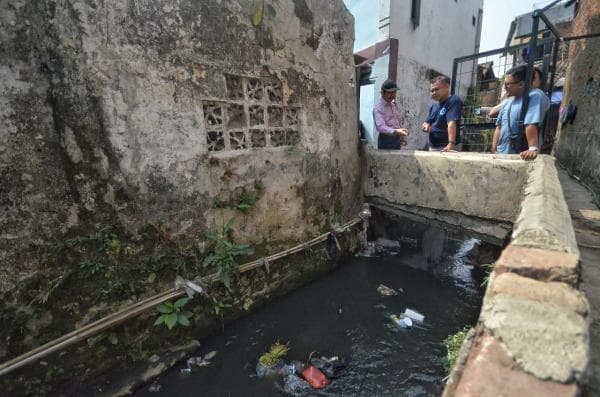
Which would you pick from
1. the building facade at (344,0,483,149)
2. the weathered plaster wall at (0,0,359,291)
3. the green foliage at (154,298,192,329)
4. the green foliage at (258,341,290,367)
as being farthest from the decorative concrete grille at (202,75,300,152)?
the building facade at (344,0,483,149)

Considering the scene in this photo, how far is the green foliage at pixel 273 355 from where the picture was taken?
2523mm

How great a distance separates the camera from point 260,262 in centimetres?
310

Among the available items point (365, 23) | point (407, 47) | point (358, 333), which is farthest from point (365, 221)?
point (365, 23)

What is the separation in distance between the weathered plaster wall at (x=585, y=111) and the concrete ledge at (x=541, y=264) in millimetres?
2957

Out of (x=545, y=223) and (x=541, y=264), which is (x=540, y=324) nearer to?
(x=541, y=264)

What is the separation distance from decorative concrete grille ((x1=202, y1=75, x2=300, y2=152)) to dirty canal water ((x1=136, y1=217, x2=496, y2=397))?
1.84 metres

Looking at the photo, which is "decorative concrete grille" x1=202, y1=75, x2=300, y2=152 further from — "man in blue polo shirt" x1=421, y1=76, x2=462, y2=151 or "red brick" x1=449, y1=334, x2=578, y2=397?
"red brick" x1=449, y1=334, x2=578, y2=397

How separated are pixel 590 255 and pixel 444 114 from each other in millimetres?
2623

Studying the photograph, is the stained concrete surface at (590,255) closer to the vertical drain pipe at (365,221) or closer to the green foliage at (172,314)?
the vertical drain pipe at (365,221)

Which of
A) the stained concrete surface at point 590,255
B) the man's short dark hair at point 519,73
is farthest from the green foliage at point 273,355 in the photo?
the man's short dark hair at point 519,73

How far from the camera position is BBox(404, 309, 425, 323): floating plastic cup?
305cm

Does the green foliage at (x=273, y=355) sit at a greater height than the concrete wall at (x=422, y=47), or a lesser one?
lesser

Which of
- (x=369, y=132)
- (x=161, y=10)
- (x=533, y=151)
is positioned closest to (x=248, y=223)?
(x=161, y=10)

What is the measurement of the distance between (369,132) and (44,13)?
23.5ft
